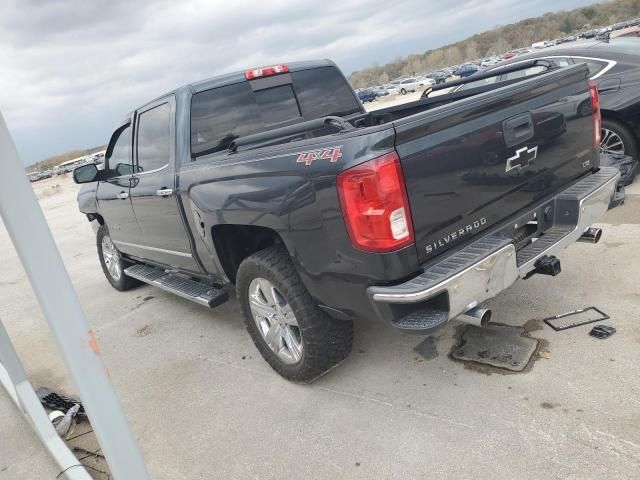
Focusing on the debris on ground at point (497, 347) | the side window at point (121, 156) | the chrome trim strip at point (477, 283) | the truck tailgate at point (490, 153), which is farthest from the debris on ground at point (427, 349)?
the side window at point (121, 156)

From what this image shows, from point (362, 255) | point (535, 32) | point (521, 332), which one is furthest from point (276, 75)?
point (535, 32)

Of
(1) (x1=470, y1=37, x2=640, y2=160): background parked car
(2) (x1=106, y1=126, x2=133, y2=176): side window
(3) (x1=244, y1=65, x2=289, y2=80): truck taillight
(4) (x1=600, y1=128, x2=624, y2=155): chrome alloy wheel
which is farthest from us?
(4) (x1=600, y1=128, x2=624, y2=155): chrome alloy wheel

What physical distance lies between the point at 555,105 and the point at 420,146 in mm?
1211

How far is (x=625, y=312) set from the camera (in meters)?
3.49

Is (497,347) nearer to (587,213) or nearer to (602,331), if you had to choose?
(602,331)

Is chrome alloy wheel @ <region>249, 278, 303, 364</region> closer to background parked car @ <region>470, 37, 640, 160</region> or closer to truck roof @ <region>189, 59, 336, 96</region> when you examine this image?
truck roof @ <region>189, 59, 336, 96</region>

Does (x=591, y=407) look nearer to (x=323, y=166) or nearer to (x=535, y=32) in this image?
(x=323, y=166)

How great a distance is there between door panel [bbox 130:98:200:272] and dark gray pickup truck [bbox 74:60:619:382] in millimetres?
20

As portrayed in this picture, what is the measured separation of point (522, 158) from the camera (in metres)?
3.01

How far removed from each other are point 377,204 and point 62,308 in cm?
137

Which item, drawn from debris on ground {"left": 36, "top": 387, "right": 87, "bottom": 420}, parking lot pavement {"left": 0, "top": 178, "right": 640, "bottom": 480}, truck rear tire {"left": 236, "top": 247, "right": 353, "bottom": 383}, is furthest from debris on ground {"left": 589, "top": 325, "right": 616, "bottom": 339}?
debris on ground {"left": 36, "top": 387, "right": 87, "bottom": 420}

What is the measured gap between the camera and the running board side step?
4.05 meters

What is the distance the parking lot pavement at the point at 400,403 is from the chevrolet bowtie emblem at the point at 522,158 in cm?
117

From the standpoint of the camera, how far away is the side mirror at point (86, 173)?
16.7ft
